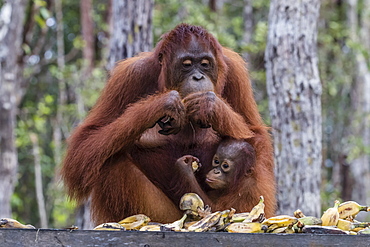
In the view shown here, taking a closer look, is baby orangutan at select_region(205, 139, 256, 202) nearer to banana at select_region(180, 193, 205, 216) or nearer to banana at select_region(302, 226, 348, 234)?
banana at select_region(180, 193, 205, 216)

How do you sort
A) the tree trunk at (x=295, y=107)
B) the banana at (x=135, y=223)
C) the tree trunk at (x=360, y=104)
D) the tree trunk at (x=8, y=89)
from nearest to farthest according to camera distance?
1. the banana at (x=135, y=223)
2. the tree trunk at (x=295, y=107)
3. the tree trunk at (x=8, y=89)
4. the tree trunk at (x=360, y=104)

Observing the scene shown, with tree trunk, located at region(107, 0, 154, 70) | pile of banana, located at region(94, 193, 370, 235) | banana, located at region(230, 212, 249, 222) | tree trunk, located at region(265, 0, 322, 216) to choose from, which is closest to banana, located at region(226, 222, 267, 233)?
pile of banana, located at region(94, 193, 370, 235)

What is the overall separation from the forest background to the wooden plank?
5.58 m

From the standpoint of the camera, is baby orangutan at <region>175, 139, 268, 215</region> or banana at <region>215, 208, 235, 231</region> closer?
banana at <region>215, 208, 235, 231</region>

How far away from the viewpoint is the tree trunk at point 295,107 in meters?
4.27

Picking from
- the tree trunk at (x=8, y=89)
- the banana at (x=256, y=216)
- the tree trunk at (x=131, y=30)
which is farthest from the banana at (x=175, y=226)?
the tree trunk at (x=8, y=89)

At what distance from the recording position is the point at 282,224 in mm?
2209

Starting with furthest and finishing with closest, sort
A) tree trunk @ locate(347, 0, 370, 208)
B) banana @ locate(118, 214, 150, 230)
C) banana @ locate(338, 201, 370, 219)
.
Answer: tree trunk @ locate(347, 0, 370, 208)
banana @ locate(338, 201, 370, 219)
banana @ locate(118, 214, 150, 230)

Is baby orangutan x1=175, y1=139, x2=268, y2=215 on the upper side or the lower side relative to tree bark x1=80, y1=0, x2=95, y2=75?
lower

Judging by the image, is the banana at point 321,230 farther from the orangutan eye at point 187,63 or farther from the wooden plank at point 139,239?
the orangutan eye at point 187,63

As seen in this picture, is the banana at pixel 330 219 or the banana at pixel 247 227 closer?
the banana at pixel 247 227

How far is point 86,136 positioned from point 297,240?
1.59 m

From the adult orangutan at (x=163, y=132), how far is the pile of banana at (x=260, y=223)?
42cm

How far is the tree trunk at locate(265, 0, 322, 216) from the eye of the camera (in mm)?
4266
